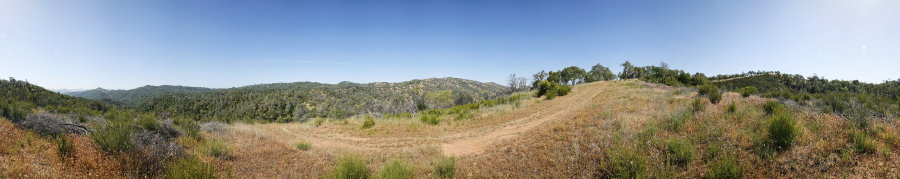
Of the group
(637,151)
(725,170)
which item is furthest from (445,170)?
(725,170)

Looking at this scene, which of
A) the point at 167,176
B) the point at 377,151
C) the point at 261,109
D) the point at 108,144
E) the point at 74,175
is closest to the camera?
the point at 74,175

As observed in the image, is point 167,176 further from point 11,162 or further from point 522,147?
point 522,147

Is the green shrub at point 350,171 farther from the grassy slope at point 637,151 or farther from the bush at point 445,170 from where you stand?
the bush at point 445,170

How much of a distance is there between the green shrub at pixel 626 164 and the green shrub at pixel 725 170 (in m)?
0.90

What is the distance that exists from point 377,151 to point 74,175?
6.55m

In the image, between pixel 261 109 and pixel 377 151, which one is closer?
pixel 377 151

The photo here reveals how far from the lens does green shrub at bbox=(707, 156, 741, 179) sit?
4594 millimetres

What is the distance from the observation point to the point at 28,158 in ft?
16.3

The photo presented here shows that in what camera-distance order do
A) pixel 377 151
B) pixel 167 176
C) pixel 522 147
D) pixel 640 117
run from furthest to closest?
pixel 377 151 < pixel 640 117 < pixel 522 147 < pixel 167 176

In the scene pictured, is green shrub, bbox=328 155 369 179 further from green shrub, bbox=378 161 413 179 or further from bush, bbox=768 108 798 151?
bush, bbox=768 108 798 151

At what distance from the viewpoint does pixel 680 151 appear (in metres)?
5.60

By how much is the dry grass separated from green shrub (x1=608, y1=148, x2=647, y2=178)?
8.12 metres

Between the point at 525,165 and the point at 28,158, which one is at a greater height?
the point at 28,158

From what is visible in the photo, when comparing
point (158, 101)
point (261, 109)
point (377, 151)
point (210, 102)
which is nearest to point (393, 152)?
point (377, 151)
